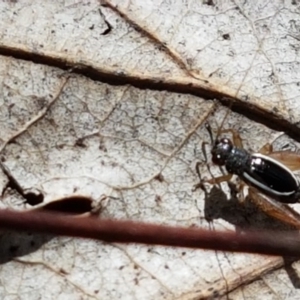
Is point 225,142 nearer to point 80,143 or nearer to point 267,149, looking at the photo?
point 267,149

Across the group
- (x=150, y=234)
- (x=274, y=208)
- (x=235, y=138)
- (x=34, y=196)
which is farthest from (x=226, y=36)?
(x=34, y=196)

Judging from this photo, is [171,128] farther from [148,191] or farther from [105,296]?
[105,296]

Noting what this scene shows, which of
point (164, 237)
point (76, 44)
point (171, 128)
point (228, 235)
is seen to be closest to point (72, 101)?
point (76, 44)

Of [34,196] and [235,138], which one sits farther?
[235,138]

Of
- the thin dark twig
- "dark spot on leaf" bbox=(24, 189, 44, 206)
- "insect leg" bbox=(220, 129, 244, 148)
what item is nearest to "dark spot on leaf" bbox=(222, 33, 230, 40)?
"insect leg" bbox=(220, 129, 244, 148)

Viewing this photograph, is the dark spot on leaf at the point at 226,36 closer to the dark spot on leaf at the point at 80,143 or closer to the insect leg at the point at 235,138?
the insect leg at the point at 235,138

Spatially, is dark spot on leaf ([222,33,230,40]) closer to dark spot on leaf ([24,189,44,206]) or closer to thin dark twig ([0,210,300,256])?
thin dark twig ([0,210,300,256])

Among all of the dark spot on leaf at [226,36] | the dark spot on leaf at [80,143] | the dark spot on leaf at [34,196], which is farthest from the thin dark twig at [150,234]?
the dark spot on leaf at [226,36]

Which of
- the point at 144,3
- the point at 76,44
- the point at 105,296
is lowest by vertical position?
the point at 105,296
